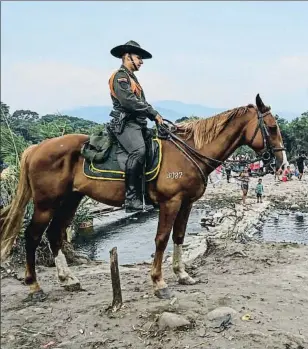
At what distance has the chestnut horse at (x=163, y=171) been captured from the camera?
5668mm

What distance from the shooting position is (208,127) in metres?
5.89

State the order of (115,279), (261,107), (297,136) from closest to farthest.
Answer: (115,279) < (261,107) < (297,136)

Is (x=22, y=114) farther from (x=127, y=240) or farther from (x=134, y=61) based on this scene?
(x=134, y=61)

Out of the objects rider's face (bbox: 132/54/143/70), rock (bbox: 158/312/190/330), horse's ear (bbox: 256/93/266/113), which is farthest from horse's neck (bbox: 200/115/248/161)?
rock (bbox: 158/312/190/330)

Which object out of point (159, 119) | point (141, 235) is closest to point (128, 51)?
point (159, 119)

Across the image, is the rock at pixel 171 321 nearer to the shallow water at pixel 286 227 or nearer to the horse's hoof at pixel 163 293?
the horse's hoof at pixel 163 293

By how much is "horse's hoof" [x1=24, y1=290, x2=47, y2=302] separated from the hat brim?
3.41 m

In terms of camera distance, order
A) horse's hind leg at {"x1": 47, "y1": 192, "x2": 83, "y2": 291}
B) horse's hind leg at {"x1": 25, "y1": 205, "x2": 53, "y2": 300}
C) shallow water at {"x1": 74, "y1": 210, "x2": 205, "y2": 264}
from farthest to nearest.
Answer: shallow water at {"x1": 74, "y1": 210, "x2": 205, "y2": 264}, horse's hind leg at {"x1": 47, "y1": 192, "x2": 83, "y2": 291}, horse's hind leg at {"x1": 25, "y1": 205, "x2": 53, "y2": 300}

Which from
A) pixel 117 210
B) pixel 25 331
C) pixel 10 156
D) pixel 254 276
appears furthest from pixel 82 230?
pixel 25 331

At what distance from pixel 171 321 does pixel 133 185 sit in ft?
5.85

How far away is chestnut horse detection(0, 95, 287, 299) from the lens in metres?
5.67

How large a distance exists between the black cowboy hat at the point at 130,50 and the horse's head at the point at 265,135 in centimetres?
163

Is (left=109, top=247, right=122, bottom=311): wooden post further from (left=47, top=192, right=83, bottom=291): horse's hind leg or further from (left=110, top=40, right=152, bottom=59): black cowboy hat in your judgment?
(left=110, top=40, right=152, bottom=59): black cowboy hat

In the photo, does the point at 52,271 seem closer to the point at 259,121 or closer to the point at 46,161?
the point at 46,161
